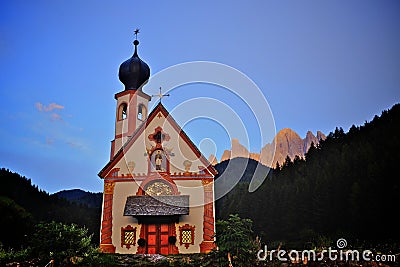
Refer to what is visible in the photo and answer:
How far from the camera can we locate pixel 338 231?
2270cm

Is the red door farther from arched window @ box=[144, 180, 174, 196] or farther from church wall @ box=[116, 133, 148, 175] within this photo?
church wall @ box=[116, 133, 148, 175]

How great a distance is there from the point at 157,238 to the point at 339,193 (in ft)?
36.5

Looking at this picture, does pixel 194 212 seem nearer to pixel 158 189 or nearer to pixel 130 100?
pixel 158 189

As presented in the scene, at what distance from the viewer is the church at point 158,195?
2234 centimetres

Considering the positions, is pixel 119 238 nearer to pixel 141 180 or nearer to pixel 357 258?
pixel 141 180

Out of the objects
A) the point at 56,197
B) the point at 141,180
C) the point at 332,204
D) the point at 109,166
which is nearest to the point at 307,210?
the point at 332,204


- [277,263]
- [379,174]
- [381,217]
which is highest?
[379,174]

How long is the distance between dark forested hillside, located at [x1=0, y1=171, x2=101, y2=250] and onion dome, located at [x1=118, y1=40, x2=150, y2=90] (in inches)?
454

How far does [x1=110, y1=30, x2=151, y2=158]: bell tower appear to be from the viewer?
94.1 ft

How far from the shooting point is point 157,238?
22.6 metres

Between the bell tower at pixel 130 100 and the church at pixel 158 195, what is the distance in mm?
4563

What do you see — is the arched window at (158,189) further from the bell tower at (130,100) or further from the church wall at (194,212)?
the bell tower at (130,100)

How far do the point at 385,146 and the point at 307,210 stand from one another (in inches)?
303

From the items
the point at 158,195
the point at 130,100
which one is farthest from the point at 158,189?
the point at 130,100
